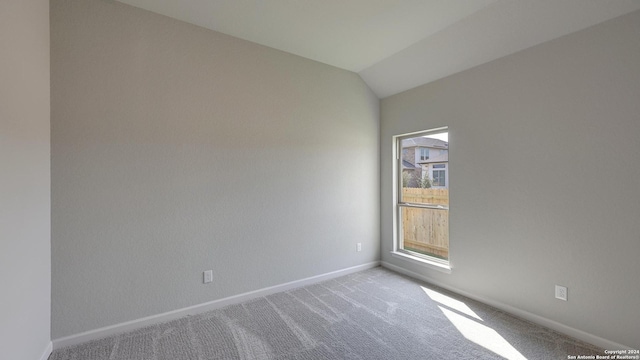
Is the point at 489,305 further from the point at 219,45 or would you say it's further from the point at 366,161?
the point at 219,45

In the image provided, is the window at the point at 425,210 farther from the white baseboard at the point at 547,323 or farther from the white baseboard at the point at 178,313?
Answer: the white baseboard at the point at 178,313

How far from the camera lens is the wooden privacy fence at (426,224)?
10.6 feet

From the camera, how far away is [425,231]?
3.50 metres

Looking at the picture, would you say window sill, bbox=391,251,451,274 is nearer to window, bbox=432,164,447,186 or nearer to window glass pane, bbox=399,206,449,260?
window glass pane, bbox=399,206,449,260

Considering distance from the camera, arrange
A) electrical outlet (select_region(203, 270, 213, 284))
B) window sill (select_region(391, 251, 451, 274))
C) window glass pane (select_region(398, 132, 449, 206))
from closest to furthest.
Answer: electrical outlet (select_region(203, 270, 213, 284))
window sill (select_region(391, 251, 451, 274))
window glass pane (select_region(398, 132, 449, 206))

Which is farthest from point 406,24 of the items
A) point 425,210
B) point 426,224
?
point 426,224

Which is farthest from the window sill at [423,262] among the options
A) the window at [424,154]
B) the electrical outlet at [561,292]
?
the window at [424,154]

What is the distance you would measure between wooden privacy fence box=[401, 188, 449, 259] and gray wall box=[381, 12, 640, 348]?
0.22 metres

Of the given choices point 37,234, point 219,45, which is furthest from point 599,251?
point 37,234

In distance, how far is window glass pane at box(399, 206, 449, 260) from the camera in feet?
10.6

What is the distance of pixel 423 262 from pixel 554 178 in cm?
166

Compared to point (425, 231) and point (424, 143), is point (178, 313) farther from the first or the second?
point (424, 143)

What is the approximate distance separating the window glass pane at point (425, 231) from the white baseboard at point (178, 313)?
1.08m

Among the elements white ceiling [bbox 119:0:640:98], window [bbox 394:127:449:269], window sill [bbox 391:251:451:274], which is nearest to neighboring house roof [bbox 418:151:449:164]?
window [bbox 394:127:449:269]
